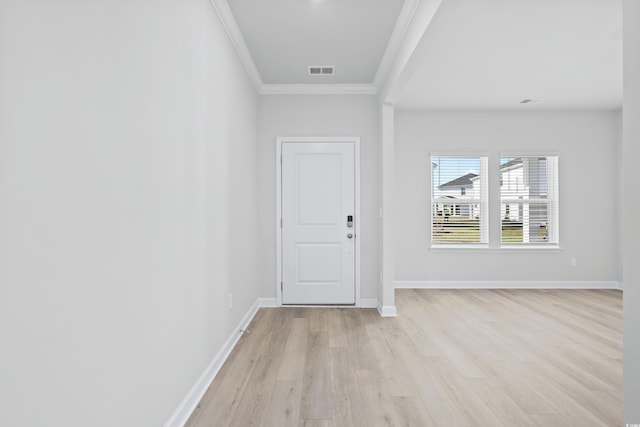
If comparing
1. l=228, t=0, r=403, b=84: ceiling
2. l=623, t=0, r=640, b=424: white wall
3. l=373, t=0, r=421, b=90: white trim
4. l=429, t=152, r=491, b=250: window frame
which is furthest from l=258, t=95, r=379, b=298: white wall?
l=623, t=0, r=640, b=424: white wall

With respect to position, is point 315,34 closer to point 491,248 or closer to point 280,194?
point 280,194

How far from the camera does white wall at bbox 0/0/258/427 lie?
96 centimetres

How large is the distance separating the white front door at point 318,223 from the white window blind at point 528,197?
2840 millimetres

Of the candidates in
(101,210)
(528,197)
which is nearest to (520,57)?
(528,197)

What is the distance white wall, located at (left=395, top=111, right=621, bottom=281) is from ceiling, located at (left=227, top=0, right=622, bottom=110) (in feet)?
2.11

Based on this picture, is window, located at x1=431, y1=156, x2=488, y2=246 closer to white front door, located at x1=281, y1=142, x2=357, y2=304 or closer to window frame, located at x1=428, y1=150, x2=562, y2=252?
window frame, located at x1=428, y1=150, x2=562, y2=252

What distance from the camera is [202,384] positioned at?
238 cm

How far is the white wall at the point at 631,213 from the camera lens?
1012mm

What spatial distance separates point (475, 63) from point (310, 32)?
76.0 inches

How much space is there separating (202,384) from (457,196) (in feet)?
15.6

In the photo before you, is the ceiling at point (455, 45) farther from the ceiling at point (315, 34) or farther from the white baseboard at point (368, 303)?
the white baseboard at point (368, 303)

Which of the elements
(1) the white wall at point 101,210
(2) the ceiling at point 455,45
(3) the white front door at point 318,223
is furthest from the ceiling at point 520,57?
(1) the white wall at point 101,210

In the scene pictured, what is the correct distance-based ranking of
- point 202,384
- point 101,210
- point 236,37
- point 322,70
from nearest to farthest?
point 101,210
point 202,384
point 236,37
point 322,70

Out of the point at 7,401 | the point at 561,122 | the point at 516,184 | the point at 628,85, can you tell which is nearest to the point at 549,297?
the point at 516,184
